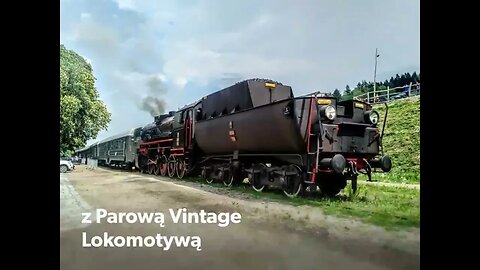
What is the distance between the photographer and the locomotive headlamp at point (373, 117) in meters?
3.63

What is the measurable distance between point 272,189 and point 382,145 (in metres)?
1.05

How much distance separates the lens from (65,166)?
11.3 ft

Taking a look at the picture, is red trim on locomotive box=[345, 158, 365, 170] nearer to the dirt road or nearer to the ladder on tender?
the ladder on tender

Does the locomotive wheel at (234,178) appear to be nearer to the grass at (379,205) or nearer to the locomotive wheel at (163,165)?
the grass at (379,205)

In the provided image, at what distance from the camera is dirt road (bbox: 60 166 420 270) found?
2914mm

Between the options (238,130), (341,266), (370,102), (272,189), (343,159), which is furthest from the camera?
(238,130)

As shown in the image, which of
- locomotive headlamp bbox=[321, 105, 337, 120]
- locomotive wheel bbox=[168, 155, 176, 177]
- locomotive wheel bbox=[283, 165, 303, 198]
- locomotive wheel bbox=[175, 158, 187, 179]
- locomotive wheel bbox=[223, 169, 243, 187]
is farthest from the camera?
locomotive wheel bbox=[168, 155, 176, 177]

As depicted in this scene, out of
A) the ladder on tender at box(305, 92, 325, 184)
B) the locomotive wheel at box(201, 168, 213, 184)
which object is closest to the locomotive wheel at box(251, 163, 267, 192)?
the ladder on tender at box(305, 92, 325, 184)

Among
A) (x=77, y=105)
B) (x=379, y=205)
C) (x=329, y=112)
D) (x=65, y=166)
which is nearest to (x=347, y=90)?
(x=329, y=112)

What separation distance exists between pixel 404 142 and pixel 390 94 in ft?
1.28

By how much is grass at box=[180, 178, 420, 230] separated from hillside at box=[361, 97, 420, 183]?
0.40 feet
